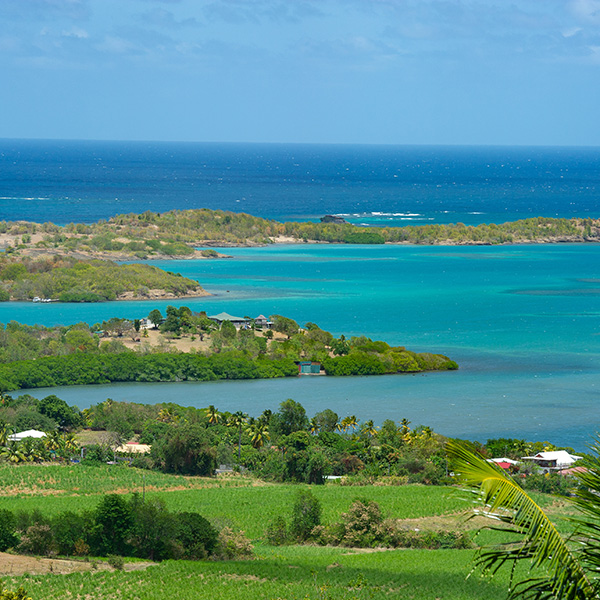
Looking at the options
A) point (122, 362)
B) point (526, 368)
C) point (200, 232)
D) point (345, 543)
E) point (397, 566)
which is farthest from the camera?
point (200, 232)

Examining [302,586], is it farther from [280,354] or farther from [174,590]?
[280,354]

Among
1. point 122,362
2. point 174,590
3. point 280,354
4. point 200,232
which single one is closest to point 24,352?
point 122,362

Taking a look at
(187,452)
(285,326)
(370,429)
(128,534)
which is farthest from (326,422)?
(285,326)

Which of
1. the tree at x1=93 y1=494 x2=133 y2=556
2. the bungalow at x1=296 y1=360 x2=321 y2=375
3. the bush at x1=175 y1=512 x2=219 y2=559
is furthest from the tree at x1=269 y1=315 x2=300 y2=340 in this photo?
the tree at x1=93 y1=494 x2=133 y2=556

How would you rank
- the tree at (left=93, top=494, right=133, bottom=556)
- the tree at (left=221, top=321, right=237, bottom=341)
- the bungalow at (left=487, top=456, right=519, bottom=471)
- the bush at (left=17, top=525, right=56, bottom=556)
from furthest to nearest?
the tree at (left=221, top=321, right=237, bottom=341) < the bungalow at (left=487, top=456, right=519, bottom=471) < the tree at (left=93, top=494, right=133, bottom=556) < the bush at (left=17, top=525, right=56, bottom=556)

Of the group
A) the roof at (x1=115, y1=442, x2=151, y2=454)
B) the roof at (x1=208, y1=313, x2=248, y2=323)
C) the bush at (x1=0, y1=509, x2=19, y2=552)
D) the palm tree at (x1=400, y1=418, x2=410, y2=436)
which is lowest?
the roof at (x1=115, y1=442, x2=151, y2=454)

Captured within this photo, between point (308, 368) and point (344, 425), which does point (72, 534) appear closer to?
point (344, 425)

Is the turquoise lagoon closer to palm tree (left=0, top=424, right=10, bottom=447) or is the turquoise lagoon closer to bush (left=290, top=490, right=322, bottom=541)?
palm tree (left=0, top=424, right=10, bottom=447)
